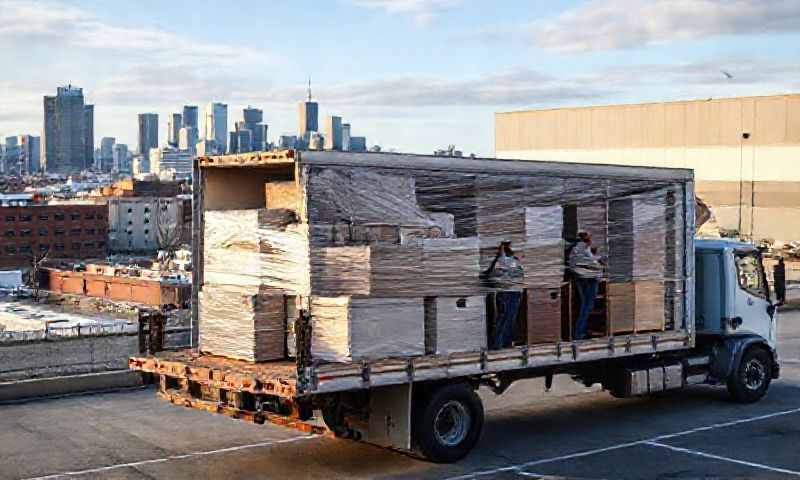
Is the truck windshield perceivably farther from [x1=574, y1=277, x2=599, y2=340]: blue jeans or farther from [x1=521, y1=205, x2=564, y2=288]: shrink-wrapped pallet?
[x1=521, y1=205, x2=564, y2=288]: shrink-wrapped pallet

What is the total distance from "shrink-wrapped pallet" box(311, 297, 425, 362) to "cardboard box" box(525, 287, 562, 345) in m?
1.92

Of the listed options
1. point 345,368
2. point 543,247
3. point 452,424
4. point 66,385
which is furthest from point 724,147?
point 345,368

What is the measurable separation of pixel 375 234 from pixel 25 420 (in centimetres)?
602

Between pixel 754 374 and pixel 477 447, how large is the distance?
5.30 m

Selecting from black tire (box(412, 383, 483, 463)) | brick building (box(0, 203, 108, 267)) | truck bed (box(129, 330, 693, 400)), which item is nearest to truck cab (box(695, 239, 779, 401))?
truck bed (box(129, 330, 693, 400))

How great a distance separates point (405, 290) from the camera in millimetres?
11695

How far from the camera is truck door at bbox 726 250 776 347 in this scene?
15867 millimetres

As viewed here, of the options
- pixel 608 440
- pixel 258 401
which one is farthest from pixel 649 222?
pixel 258 401

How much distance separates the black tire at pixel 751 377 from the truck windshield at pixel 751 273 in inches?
35.3

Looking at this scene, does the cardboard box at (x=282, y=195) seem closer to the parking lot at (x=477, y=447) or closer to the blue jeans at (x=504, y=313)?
the blue jeans at (x=504, y=313)

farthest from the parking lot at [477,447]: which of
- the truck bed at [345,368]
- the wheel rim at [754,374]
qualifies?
the truck bed at [345,368]

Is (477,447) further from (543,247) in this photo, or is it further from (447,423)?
(543,247)

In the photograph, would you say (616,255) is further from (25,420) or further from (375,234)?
(25,420)

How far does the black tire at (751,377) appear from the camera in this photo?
15.7 m
